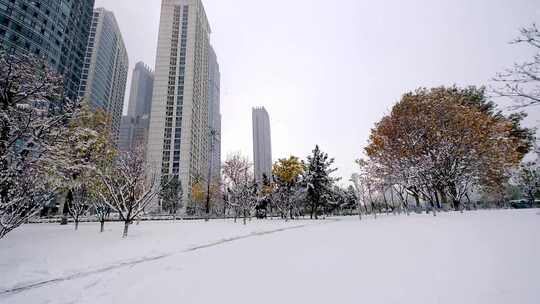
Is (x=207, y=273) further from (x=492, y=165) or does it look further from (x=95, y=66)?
(x=95, y=66)

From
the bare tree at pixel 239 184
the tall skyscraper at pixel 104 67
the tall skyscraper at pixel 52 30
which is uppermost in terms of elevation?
the tall skyscraper at pixel 104 67

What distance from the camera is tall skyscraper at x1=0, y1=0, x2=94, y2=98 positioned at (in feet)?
167

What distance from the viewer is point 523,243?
470 centimetres

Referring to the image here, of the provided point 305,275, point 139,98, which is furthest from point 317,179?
point 139,98

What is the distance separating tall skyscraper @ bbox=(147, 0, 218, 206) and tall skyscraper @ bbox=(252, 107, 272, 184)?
75674mm

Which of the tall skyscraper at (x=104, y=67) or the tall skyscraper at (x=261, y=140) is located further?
the tall skyscraper at (x=261, y=140)

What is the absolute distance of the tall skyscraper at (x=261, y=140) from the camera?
184025mm

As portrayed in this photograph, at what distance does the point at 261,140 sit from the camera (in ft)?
627

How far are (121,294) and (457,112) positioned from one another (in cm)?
2510

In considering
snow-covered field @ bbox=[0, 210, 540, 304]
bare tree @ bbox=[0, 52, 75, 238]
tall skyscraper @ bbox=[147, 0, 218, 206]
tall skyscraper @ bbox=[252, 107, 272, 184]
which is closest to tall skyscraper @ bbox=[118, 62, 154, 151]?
tall skyscraper @ bbox=[147, 0, 218, 206]

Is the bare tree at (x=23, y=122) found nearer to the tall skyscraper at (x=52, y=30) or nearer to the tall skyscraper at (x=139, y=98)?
the tall skyscraper at (x=52, y=30)

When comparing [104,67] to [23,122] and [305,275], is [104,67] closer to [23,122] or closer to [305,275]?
[23,122]

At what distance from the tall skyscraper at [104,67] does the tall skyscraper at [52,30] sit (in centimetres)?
2721

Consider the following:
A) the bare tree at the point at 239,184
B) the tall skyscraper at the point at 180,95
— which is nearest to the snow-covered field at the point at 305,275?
the bare tree at the point at 239,184
